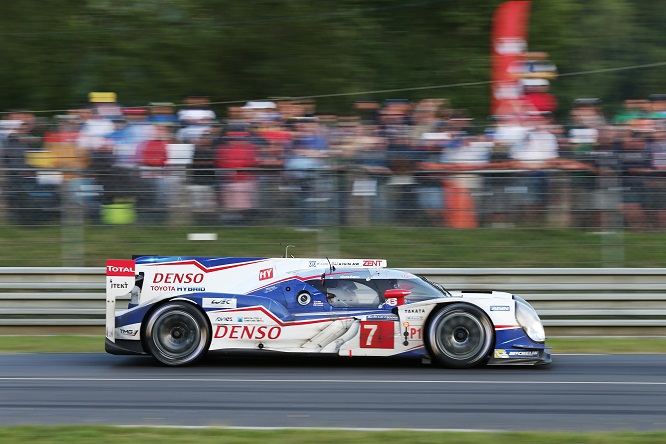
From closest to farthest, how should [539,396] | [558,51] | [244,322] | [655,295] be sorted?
[539,396] < [244,322] < [655,295] < [558,51]

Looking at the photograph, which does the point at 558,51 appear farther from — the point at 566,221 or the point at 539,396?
the point at 539,396

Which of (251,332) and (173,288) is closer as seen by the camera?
(251,332)

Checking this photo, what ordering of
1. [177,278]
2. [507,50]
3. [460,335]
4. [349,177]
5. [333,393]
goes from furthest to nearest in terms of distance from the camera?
[507,50]
[349,177]
[177,278]
[460,335]
[333,393]

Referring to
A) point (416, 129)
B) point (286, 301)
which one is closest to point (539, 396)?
point (286, 301)

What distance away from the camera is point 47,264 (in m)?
12.8

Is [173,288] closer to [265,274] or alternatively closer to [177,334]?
[177,334]

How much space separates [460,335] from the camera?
9531mm

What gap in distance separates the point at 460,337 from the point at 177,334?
2.89m

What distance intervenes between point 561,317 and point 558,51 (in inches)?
380

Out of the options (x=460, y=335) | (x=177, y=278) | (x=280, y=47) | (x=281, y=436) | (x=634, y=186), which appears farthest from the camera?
(x=280, y=47)

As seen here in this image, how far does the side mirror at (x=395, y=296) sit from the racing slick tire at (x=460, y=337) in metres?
0.36

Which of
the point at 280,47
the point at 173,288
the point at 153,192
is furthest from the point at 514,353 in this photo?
the point at 280,47

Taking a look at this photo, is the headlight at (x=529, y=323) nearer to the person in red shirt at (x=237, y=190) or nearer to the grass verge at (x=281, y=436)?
the grass verge at (x=281, y=436)

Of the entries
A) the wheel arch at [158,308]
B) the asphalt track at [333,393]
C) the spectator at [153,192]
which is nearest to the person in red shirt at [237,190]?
the spectator at [153,192]
